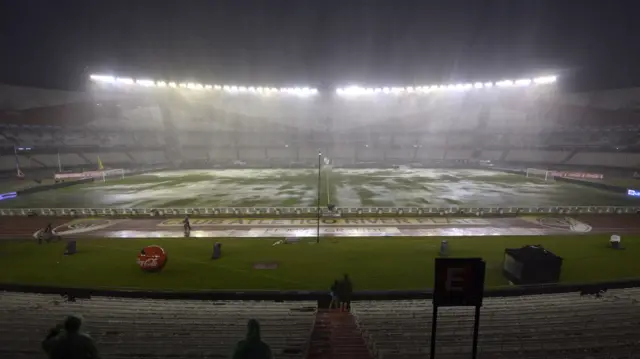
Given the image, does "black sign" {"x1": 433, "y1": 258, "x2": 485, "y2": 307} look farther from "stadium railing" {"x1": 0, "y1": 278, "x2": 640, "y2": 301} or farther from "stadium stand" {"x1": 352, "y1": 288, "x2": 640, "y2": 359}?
"stadium railing" {"x1": 0, "y1": 278, "x2": 640, "y2": 301}

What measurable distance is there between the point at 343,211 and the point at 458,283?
29.1 m

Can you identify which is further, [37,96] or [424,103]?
[424,103]

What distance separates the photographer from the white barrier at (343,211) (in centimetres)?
3353

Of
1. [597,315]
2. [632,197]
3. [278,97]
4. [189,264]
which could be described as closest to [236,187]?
[189,264]

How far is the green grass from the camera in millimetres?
17156

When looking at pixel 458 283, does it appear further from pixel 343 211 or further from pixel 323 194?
pixel 323 194

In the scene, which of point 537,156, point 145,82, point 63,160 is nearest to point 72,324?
point 63,160

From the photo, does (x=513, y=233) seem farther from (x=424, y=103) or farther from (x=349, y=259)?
(x=424, y=103)

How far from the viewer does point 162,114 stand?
9681cm

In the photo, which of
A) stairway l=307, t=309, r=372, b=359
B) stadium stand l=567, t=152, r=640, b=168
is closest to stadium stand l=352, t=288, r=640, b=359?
stairway l=307, t=309, r=372, b=359

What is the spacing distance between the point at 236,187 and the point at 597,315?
48.6 m

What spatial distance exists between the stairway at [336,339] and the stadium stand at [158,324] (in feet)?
0.95

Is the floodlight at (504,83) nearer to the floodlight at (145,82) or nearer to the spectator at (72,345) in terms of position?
the floodlight at (145,82)

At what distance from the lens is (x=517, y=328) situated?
905cm
